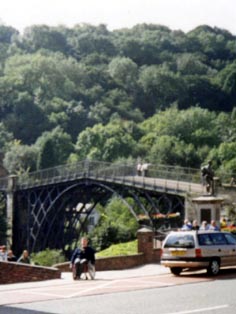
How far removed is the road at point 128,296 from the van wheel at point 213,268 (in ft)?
0.67

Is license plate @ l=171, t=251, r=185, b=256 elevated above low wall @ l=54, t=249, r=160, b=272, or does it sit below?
above

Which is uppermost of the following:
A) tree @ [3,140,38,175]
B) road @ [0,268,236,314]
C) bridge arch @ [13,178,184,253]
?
tree @ [3,140,38,175]

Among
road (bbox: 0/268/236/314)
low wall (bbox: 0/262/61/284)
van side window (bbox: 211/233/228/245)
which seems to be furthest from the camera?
van side window (bbox: 211/233/228/245)

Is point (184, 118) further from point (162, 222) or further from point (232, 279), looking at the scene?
point (232, 279)

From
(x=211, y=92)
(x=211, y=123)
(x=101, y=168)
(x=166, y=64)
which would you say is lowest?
(x=101, y=168)

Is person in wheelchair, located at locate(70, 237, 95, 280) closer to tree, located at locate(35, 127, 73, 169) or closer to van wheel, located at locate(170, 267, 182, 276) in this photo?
van wheel, located at locate(170, 267, 182, 276)

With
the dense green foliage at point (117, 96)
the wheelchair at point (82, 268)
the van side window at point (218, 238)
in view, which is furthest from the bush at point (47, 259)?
the dense green foliage at point (117, 96)

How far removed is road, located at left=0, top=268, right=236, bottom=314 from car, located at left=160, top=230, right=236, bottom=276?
360 mm

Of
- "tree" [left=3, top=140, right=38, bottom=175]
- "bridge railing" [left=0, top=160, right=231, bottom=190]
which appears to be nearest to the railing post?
"bridge railing" [left=0, top=160, right=231, bottom=190]

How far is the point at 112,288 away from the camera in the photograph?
58.2 ft

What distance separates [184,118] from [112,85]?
38228 mm

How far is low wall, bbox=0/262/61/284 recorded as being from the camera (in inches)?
824

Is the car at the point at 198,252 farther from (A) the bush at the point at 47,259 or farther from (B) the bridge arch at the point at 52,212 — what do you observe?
(B) the bridge arch at the point at 52,212

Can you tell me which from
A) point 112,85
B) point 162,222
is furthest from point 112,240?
point 112,85
